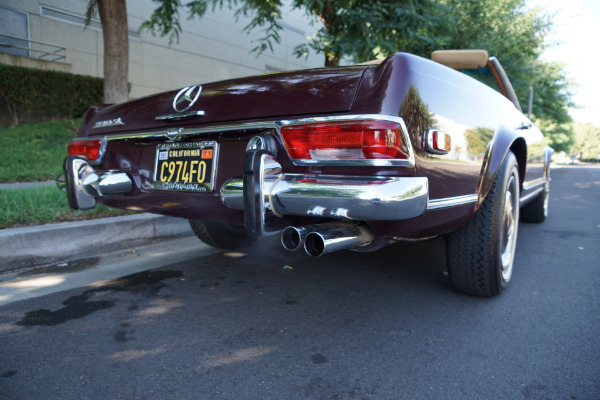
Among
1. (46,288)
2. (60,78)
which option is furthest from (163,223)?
(60,78)

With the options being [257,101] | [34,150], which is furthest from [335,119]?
[34,150]

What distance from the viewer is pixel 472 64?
2.92 metres

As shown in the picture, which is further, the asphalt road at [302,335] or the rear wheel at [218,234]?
the rear wheel at [218,234]

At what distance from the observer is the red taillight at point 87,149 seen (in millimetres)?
2600

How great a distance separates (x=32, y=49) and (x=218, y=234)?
10.7 metres

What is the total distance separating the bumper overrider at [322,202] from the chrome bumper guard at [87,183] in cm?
106

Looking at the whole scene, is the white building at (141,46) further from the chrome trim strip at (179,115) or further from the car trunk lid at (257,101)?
the chrome trim strip at (179,115)

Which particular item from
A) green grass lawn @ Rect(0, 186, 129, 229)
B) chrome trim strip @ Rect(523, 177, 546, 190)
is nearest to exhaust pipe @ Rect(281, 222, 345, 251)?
chrome trim strip @ Rect(523, 177, 546, 190)

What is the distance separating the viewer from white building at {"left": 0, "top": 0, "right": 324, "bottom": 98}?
35.4ft

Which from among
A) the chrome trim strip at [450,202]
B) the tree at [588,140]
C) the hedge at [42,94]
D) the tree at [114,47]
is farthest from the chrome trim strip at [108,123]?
the tree at [588,140]

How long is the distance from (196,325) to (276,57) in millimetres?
17591

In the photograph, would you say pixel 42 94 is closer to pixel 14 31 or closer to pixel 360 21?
pixel 14 31

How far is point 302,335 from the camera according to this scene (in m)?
2.02

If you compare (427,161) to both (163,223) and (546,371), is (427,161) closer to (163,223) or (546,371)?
(546,371)
